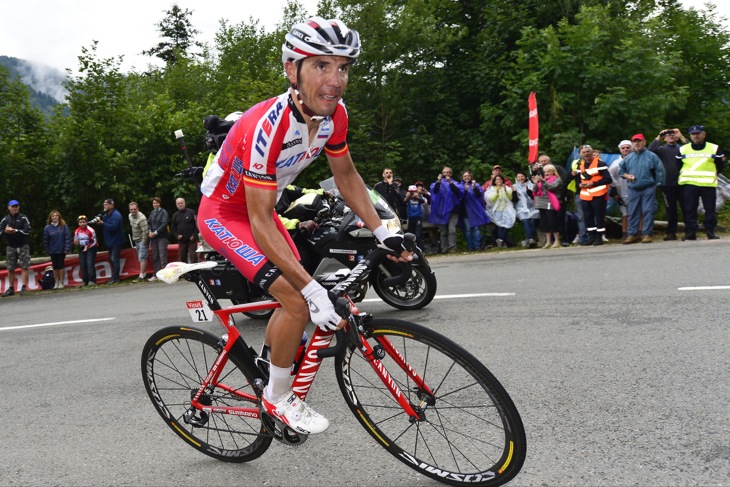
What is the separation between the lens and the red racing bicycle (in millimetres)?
2887

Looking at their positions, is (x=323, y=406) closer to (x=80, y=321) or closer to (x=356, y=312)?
(x=356, y=312)

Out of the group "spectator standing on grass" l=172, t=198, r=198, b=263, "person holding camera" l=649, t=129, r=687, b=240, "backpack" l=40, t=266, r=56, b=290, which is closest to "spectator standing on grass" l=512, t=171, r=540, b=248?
"person holding camera" l=649, t=129, r=687, b=240

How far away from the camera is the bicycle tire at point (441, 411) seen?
9.36 ft

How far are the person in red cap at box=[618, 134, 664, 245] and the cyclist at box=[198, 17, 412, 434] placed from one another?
33.1 ft

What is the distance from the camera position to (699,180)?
11.8 metres

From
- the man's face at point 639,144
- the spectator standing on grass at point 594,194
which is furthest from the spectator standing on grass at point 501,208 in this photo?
the man's face at point 639,144

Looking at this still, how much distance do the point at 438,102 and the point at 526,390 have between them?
71.8ft

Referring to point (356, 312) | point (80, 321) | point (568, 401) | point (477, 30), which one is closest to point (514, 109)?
point (477, 30)

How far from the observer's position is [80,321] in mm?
9438

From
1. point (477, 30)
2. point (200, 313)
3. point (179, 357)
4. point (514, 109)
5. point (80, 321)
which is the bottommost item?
point (80, 321)

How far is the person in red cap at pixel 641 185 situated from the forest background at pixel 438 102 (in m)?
4.96

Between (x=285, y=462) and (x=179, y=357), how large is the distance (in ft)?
2.76

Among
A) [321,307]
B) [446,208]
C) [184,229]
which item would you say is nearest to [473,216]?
[446,208]

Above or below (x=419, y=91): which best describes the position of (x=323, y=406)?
below
